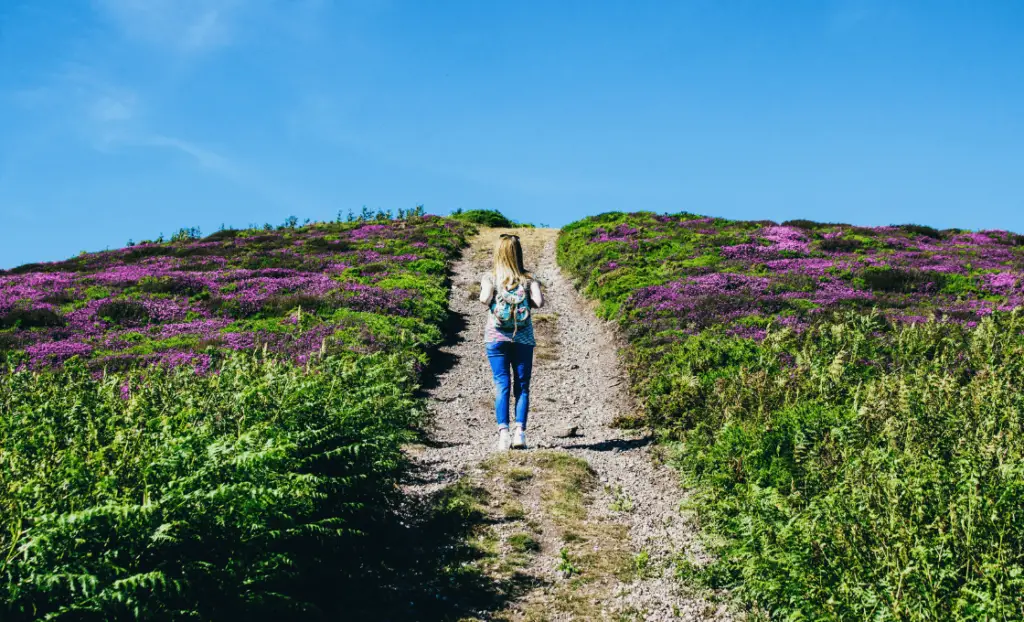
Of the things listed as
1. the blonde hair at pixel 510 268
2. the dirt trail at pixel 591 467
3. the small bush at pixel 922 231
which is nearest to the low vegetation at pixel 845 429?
the dirt trail at pixel 591 467

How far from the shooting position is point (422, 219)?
47.2 meters

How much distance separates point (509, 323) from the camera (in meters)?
11.0

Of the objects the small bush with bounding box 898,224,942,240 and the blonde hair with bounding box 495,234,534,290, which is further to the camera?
the small bush with bounding box 898,224,942,240

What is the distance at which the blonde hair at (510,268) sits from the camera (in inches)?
432

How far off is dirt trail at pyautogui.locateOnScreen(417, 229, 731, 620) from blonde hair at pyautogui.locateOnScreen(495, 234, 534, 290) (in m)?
2.56

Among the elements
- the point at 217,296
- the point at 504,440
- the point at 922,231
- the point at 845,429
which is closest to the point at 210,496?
the point at 845,429

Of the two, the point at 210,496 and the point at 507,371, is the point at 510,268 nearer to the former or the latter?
the point at 507,371

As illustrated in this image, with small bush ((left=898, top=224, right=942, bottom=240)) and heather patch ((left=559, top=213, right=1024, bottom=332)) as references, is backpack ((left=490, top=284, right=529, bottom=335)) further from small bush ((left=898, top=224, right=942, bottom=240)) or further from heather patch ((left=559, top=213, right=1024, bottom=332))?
small bush ((left=898, top=224, right=942, bottom=240))

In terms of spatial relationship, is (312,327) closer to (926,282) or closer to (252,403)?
(252,403)

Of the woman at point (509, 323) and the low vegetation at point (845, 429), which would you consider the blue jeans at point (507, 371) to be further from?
the low vegetation at point (845, 429)

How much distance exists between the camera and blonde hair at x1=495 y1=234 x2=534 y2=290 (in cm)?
1098

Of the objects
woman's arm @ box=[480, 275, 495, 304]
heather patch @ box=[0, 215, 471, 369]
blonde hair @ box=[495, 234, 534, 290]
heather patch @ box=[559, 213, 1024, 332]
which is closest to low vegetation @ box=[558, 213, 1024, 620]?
heather patch @ box=[559, 213, 1024, 332]

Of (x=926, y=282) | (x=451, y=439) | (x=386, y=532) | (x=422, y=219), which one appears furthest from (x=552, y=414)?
(x=422, y=219)

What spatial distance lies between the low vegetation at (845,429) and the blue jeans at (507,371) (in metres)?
2.37
